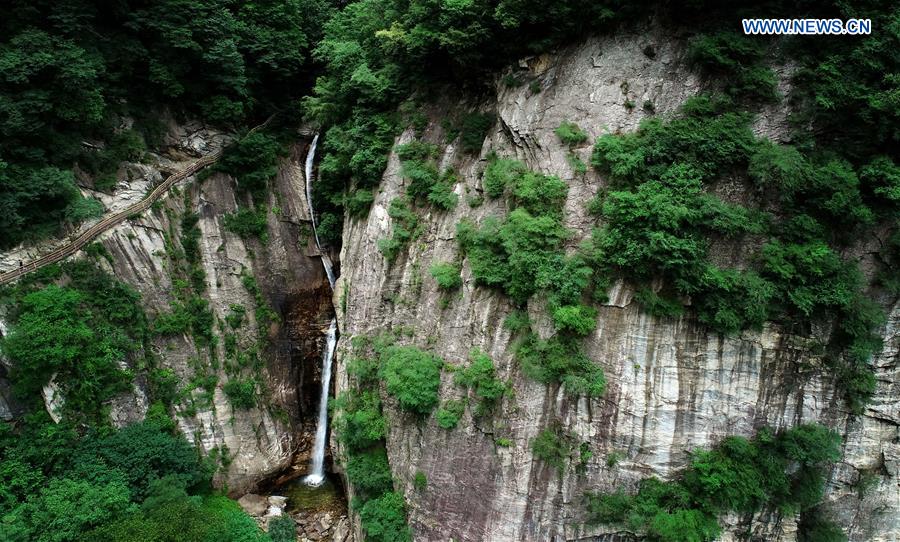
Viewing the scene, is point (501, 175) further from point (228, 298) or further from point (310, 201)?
point (228, 298)

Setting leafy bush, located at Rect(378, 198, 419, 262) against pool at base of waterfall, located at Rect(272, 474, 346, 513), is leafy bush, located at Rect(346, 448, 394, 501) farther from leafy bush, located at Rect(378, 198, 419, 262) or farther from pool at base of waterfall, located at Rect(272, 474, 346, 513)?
leafy bush, located at Rect(378, 198, 419, 262)

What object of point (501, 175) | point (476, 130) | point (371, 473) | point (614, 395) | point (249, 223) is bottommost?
point (371, 473)

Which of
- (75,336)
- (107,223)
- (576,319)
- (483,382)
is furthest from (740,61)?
(107,223)

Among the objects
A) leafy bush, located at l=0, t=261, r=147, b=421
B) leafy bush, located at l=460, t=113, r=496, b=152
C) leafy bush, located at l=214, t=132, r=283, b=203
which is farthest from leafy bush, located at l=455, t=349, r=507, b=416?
leafy bush, located at l=214, t=132, r=283, b=203

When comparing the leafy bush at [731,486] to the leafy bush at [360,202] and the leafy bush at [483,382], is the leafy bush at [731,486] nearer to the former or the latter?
the leafy bush at [483,382]

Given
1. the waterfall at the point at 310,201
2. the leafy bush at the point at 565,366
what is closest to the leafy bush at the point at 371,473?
the leafy bush at the point at 565,366

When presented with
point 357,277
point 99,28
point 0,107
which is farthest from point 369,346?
point 99,28

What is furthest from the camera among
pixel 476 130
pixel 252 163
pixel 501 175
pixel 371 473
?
pixel 252 163

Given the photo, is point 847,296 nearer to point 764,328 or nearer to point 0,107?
point 764,328
